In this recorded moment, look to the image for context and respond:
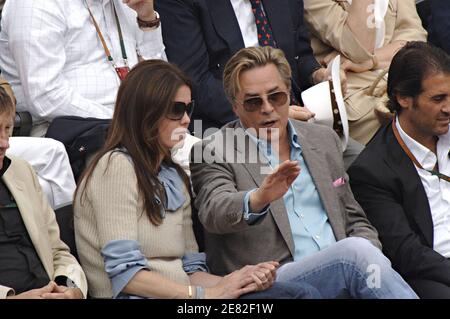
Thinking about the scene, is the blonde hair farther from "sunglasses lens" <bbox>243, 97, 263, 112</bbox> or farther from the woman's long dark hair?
the woman's long dark hair

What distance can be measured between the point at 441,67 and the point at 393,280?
Result: 4.50 ft

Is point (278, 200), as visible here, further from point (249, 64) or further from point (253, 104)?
point (249, 64)

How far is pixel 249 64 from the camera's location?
4688 millimetres

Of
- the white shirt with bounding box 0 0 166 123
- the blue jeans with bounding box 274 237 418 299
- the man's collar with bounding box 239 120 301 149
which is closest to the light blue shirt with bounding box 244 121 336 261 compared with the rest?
the man's collar with bounding box 239 120 301 149

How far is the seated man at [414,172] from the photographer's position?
4703mm

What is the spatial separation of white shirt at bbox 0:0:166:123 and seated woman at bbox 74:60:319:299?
0.92 metres

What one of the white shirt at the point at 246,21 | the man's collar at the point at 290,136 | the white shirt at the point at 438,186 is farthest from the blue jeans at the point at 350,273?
the white shirt at the point at 246,21

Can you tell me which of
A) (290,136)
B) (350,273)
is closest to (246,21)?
(290,136)

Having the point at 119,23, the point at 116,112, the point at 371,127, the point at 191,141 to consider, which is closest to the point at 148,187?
the point at 116,112

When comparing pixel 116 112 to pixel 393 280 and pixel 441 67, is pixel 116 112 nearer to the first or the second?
pixel 393 280

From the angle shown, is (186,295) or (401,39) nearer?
(186,295)

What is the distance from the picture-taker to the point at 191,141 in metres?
5.23

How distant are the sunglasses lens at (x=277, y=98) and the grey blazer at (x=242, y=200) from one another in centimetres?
19

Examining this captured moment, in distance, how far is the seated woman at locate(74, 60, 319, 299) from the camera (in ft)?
13.2
